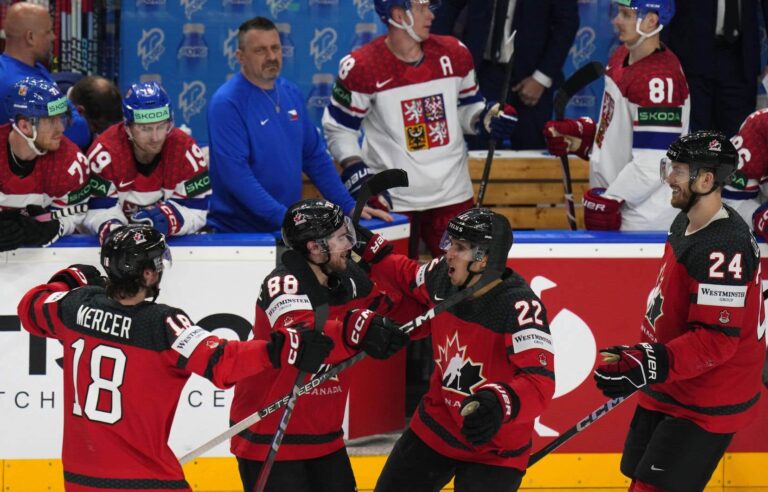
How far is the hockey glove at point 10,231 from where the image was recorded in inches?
191

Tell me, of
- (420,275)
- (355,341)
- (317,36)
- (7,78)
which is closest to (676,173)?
(420,275)

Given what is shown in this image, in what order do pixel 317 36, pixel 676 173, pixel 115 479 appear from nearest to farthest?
pixel 115 479
pixel 676 173
pixel 317 36

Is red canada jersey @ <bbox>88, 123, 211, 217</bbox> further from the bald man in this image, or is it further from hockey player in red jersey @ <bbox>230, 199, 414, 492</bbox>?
hockey player in red jersey @ <bbox>230, 199, 414, 492</bbox>

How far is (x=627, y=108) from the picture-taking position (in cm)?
554

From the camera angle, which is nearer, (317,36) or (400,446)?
(400,446)

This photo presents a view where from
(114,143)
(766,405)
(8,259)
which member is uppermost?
(114,143)

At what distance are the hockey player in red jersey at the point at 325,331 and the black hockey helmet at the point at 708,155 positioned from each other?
1.08 meters

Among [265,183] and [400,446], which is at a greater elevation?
[265,183]

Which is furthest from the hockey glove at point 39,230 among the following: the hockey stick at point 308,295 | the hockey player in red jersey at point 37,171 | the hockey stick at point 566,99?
the hockey stick at point 566,99

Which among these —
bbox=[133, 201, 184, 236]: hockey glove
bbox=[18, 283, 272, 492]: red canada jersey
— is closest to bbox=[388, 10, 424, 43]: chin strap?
bbox=[133, 201, 184, 236]: hockey glove

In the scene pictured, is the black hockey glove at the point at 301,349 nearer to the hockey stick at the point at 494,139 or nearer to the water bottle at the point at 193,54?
the hockey stick at the point at 494,139

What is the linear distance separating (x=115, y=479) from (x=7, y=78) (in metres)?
2.42

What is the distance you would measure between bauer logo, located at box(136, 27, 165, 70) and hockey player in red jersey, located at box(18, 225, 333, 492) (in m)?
3.62

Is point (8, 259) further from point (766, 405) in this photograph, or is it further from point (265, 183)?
point (766, 405)
